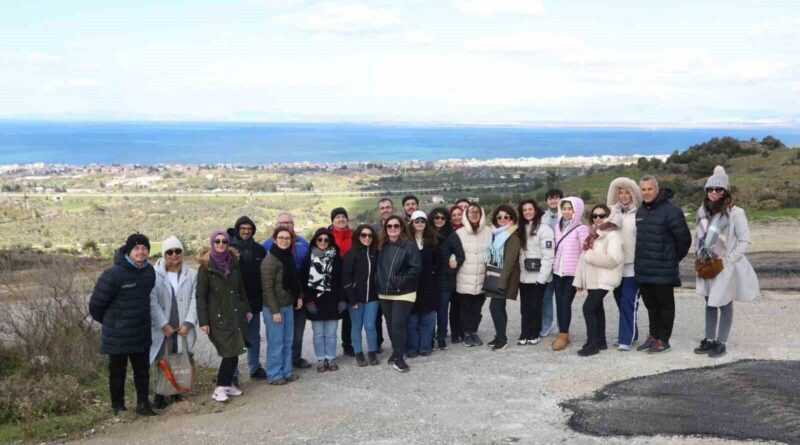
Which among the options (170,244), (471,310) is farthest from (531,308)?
(170,244)

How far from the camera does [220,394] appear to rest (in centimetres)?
746

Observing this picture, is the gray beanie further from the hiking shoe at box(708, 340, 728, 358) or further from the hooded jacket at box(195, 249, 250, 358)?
the hooded jacket at box(195, 249, 250, 358)

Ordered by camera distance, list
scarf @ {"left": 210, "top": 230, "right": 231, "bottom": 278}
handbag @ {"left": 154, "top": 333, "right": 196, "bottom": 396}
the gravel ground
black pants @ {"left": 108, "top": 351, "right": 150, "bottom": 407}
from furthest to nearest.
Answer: handbag @ {"left": 154, "top": 333, "right": 196, "bottom": 396} < scarf @ {"left": 210, "top": 230, "right": 231, "bottom": 278} < black pants @ {"left": 108, "top": 351, "right": 150, "bottom": 407} < the gravel ground

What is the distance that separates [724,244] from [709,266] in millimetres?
280

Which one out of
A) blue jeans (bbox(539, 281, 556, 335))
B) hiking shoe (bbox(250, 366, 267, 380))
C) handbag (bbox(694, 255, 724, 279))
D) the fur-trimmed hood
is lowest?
hiking shoe (bbox(250, 366, 267, 380))

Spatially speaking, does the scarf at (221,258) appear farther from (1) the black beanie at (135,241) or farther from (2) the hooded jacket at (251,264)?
(1) the black beanie at (135,241)

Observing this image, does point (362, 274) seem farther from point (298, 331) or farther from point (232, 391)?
point (232, 391)

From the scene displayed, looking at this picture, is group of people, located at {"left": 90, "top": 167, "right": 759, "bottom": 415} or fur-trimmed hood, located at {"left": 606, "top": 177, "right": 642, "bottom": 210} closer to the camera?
group of people, located at {"left": 90, "top": 167, "right": 759, "bottom": 415}

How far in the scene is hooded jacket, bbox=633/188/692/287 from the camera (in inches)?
306

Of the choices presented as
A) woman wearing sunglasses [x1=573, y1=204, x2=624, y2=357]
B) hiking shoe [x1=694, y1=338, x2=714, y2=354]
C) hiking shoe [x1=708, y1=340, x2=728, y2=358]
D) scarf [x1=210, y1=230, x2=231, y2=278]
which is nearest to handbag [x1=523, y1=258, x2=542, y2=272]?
woman wearing sunglasses [x1=573, y1=204, x2=624, y2=357]

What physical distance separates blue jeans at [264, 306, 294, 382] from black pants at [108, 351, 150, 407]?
130cm

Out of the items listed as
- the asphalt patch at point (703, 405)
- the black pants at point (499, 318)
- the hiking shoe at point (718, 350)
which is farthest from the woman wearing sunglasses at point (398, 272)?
the hiking shoe at point (718, 350)

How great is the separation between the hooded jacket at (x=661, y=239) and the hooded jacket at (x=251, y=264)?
4.10m

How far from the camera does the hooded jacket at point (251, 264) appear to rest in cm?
779
